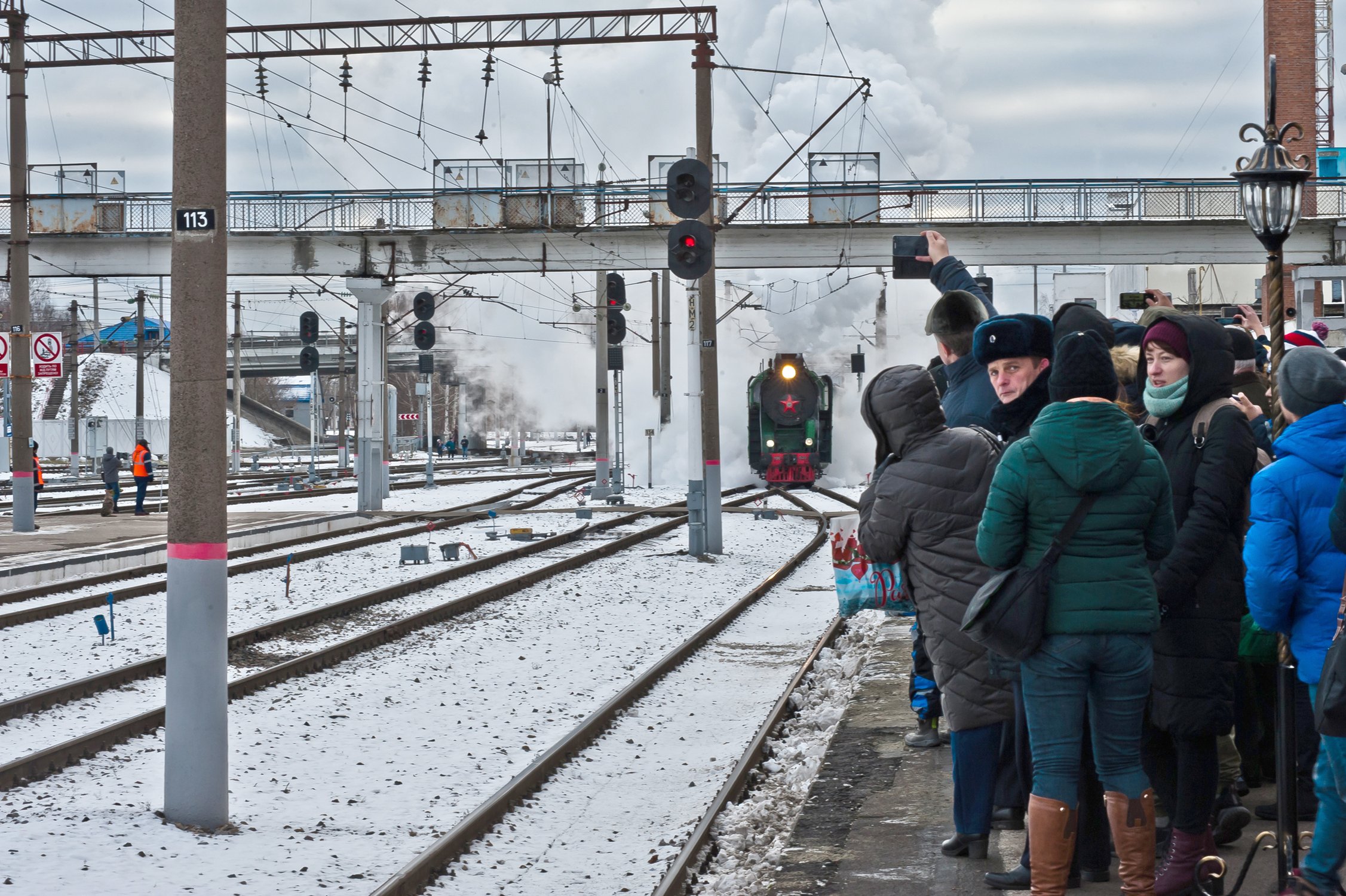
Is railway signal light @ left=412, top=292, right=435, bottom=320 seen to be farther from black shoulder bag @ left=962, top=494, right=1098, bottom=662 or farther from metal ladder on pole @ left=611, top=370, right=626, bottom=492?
black shoulder bag @ left=962, top=494, right=1098, bottom=662

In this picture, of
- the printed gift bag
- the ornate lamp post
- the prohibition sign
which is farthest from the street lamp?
the prohibition sign

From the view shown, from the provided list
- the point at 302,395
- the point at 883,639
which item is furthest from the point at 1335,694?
the point at 302,395

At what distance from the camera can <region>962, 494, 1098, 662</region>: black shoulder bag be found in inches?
174

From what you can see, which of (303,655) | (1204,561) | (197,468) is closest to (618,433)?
(303,655)

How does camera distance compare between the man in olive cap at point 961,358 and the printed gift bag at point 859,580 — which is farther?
the printed gift bag at point 859,580

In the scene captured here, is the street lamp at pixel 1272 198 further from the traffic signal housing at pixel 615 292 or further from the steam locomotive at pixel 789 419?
the steam locomotive at pixel 789 419

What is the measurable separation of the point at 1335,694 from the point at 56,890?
15.4ft

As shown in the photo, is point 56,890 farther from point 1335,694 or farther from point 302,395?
point 302,395

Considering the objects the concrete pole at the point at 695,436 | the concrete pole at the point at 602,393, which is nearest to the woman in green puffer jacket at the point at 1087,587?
the concrete pole at the point at 695,436

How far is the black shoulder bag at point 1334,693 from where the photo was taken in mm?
3922

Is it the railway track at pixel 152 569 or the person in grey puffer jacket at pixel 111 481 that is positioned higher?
the person in grey puffer jacket at pixel 111 481

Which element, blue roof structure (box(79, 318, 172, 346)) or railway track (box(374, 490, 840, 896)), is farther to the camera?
blue roof structure (box(79, 318, 172, 346))

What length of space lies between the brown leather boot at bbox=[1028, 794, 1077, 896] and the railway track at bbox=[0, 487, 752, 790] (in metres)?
5.32

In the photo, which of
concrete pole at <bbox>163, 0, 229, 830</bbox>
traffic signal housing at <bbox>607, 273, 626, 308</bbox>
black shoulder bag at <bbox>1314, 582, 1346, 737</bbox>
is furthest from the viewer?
traffic signal housing at <bbox>607, 273, 626, 308</bbox>
